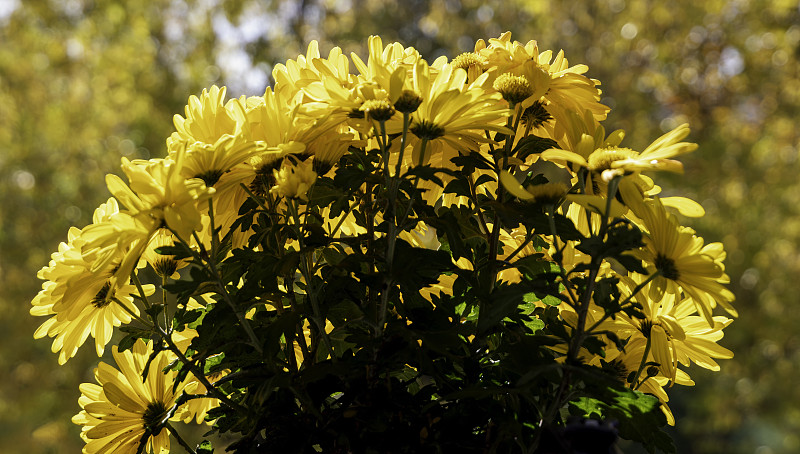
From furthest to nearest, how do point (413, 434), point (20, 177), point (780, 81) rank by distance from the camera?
point (20, 177) < point (780, 81) < point (413, 434)

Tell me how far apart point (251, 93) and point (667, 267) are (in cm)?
748

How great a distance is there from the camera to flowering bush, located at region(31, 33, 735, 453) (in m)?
0.81

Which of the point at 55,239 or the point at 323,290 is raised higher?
the point at 55,239

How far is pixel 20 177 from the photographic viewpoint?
775 cm

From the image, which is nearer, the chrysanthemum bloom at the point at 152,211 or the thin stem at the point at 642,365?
the chrysanthemum bloom at the point at 152,211

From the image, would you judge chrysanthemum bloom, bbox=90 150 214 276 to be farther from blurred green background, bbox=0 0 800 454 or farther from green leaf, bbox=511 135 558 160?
blurred green background, bbox=0 0 800 454

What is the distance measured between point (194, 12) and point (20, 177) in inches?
107

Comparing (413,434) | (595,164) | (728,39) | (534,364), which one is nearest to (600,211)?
(595,164)

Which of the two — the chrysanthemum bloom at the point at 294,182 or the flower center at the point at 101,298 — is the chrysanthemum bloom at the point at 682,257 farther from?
the flower center at the point at 101,298

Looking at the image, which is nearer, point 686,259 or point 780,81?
point 686,259

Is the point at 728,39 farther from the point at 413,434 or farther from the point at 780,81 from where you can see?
the point at 413,434

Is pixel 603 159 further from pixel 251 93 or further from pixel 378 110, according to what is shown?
pixel 251 93

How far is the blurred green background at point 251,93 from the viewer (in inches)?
289

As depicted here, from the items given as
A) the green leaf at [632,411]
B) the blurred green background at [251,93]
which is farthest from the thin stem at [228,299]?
the blurred green background at [251,93]
